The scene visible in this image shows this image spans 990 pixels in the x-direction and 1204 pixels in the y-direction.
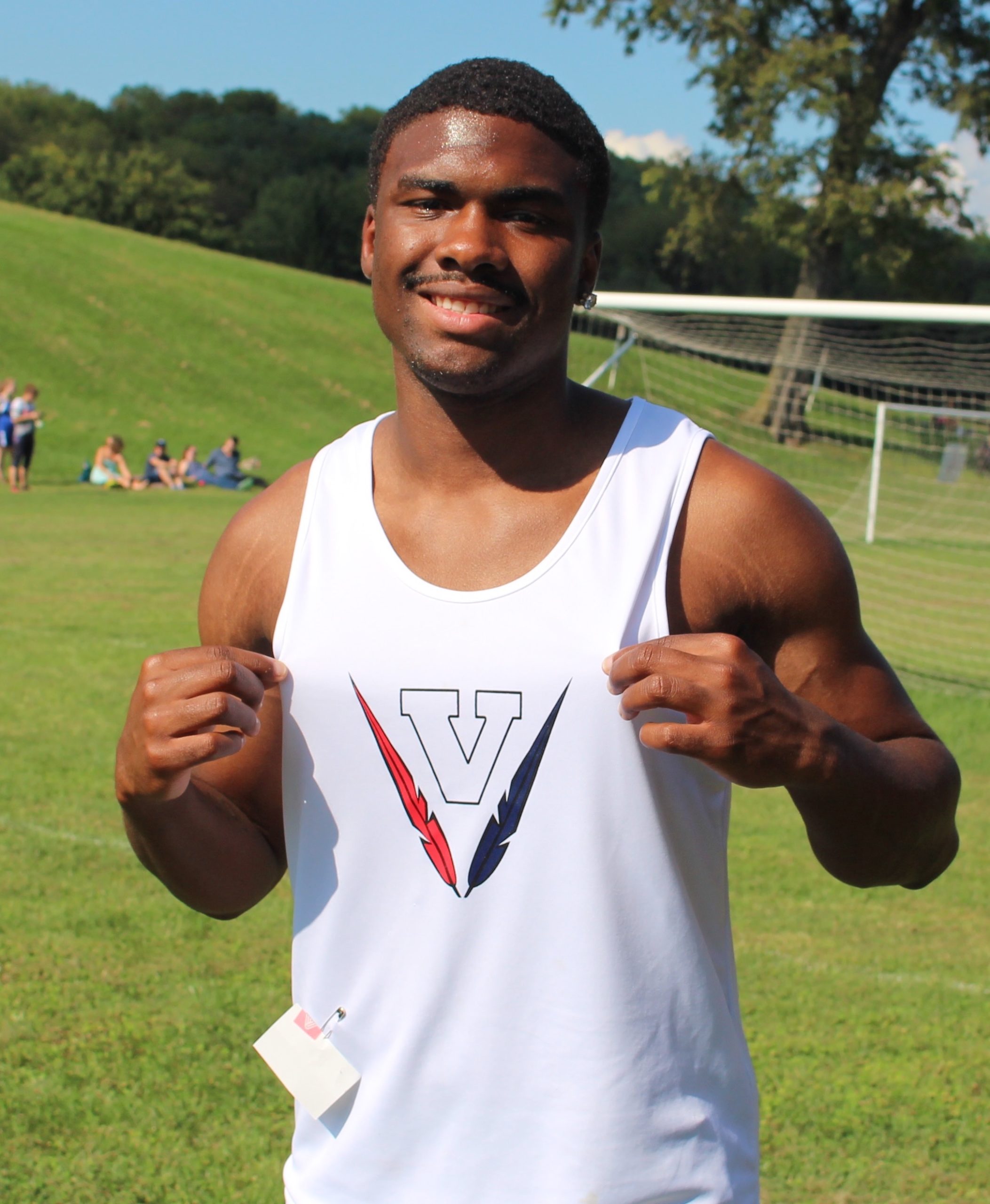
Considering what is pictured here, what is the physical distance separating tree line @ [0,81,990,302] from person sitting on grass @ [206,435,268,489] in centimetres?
1319

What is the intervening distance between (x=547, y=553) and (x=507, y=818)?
353 millimetres

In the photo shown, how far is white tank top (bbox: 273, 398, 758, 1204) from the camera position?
1633mm

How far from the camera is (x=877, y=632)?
12.2 m

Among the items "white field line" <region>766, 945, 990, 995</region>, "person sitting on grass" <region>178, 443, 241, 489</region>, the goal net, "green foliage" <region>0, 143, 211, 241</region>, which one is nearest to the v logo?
"white field line" <region>766, 945, 990, 995</region>

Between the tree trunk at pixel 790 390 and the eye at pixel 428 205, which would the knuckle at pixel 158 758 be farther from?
the tree trunk at pixel 790 390

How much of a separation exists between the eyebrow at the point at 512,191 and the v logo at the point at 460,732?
0.66m

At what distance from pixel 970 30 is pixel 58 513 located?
25116mm

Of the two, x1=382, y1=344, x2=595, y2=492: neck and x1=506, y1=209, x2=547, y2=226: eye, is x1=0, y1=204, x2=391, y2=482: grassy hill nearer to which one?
x1=382, y1=344, x2=595, y2=492: neck

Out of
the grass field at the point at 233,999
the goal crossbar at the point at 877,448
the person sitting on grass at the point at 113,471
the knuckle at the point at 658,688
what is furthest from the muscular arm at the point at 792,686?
the person sitting on grass at the point at 113,471

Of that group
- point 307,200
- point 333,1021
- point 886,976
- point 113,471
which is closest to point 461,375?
point 333,1021

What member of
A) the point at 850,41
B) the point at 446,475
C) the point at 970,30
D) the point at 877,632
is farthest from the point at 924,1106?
the point at 970,30

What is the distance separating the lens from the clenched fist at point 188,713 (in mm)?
1683

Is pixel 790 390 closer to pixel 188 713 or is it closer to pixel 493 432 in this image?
pixel 493 432

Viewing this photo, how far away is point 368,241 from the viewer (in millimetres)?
2049
